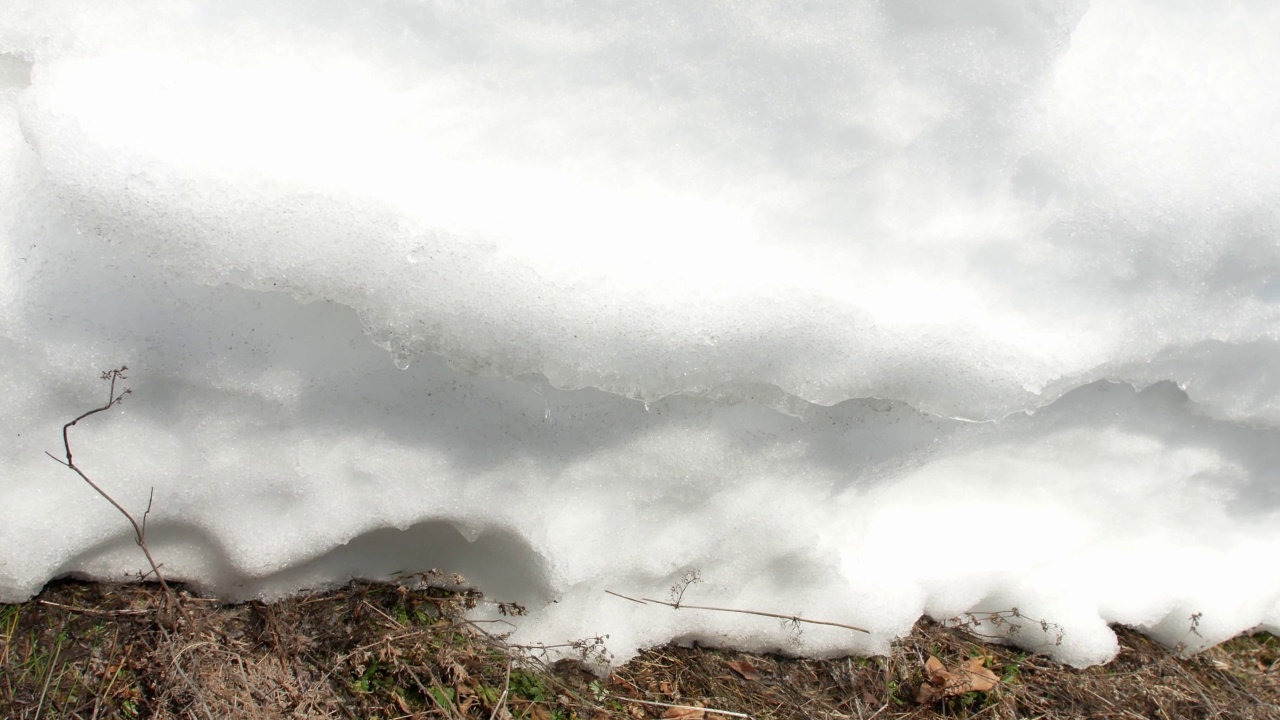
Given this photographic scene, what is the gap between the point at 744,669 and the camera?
224 cm

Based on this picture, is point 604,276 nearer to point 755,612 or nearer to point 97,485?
point 755,612

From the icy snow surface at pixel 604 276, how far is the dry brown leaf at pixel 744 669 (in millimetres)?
99

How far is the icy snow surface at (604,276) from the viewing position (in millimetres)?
1694

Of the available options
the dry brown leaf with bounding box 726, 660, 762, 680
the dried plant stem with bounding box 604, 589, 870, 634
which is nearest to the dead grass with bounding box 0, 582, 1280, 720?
the dry brown leaf with bounding box 726, 660, 762, 680

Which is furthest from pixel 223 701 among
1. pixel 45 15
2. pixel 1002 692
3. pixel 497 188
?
pixel 1002 692

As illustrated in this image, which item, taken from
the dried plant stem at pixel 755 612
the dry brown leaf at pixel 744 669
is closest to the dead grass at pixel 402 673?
the dry brown leaf at pixel 744 669

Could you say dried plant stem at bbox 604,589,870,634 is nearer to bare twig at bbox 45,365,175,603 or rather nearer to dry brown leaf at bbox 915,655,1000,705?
dry brown leaf at bbox 915,655,1000,705

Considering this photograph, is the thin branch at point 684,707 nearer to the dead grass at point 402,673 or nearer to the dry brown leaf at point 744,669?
the dead grass at point 402,673

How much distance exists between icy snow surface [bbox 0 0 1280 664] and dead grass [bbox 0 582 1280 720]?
0.09 m

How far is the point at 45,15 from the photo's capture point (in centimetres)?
172

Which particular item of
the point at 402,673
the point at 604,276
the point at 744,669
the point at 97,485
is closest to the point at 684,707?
the point at 744,669

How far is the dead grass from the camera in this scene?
5.92ft

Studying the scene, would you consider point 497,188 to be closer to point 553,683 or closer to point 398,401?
point 398,401

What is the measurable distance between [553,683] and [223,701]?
0.74 m
